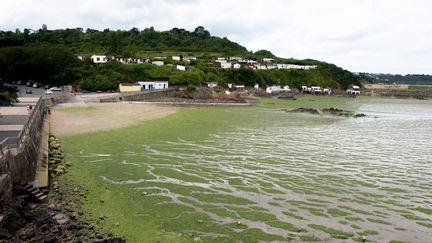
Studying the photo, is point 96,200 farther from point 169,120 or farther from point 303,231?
point 169,120

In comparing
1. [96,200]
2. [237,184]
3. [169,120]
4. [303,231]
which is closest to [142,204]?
[96,200]

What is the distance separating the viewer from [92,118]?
1592 inches

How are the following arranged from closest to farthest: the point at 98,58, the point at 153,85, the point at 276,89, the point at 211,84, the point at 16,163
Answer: the point at 16,163
the point at 153,85
the point at 211,84
the point at 98,58
the point at 276,89

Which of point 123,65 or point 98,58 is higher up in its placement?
point 98,58

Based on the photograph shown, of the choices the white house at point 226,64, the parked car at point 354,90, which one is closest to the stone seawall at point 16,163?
the white house at point 226,64

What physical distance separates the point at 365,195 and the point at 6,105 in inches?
1437

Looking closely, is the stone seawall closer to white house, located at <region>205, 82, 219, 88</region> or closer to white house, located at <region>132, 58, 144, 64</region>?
white house, located at <region>205, 82, 219, 88</region>

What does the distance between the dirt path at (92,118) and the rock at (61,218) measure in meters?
19.6

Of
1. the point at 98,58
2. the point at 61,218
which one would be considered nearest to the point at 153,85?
the point at 98,58

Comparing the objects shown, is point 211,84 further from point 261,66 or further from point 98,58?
point 261,66

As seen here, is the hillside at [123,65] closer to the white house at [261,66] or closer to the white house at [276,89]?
the white house at [261,66]

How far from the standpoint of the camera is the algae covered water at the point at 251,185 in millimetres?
13961

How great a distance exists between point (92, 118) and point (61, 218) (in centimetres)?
2828

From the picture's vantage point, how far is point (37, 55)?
76688mm
